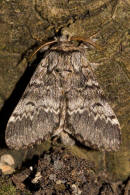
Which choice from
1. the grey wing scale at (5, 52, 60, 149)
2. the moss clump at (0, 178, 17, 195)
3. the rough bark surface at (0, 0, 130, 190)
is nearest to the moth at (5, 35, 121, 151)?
the grey wing scale at (5, 52, 60, 149)

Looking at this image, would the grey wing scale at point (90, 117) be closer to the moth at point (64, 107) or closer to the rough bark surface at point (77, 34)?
the moth at point (64, 107)

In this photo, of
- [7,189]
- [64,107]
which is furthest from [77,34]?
[7,189]

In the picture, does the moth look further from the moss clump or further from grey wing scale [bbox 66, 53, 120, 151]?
the moss clump

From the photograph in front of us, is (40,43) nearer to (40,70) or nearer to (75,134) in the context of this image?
(40,70)

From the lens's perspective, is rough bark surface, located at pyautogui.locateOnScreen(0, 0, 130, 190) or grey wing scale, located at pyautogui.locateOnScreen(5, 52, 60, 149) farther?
grey wing scale, located at pyautogui.locateOnScreen(5, 52, 60, 149)

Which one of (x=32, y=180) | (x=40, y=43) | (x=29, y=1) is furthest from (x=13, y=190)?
(x=29, y=1)

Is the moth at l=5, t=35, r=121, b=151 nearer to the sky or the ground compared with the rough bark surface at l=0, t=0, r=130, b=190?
nearer to the ground

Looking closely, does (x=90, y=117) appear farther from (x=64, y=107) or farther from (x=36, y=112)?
(x=36, y=112)

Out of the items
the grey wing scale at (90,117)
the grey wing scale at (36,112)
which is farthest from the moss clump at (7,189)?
the grey wing scale at (90,117)
